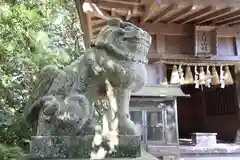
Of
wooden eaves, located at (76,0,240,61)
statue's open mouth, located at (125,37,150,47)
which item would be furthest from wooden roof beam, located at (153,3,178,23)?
statue's open mouth, located at (125,37,150,47)

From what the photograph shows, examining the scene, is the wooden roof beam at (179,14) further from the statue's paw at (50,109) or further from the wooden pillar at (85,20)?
the statue's paw at (50,109)

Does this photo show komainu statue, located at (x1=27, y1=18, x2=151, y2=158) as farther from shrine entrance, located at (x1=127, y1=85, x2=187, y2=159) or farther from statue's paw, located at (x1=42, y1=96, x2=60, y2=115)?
shrine entrance, located at (x1=127, y1=85, x2=187, y2=159)

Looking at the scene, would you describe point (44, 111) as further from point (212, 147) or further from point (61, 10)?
point (61, 10)

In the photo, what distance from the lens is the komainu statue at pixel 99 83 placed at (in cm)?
208

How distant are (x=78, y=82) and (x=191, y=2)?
338 centimetres

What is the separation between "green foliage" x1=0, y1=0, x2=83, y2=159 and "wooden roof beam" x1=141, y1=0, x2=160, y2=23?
6.90 feet

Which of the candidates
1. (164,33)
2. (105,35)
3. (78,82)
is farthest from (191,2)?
(78,82)

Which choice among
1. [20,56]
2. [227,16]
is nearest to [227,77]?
[227,16]

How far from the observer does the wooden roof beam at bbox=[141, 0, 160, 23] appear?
15.7ft

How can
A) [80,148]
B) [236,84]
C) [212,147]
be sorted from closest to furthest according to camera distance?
[80,148] < [212,147] < [236,84]

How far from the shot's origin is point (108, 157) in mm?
2031

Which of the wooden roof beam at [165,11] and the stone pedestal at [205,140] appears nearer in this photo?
the wooden roof beam at [165,11]

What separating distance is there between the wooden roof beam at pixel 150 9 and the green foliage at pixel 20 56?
6.90ft

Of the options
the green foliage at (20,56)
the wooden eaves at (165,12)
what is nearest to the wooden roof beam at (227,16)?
the wooden eaves at (165,12)
